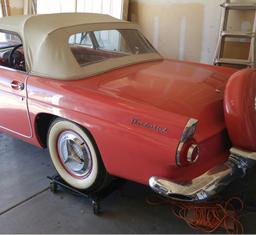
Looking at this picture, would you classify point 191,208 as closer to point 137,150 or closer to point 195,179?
point 195,179

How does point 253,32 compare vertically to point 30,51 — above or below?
above

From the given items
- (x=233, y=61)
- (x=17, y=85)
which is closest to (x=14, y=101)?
(x=17, y=85)

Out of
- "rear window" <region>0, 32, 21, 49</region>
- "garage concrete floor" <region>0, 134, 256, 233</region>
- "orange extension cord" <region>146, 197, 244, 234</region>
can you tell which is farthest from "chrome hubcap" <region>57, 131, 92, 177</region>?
"rear window" <region>0, 32, 21, 49</region>

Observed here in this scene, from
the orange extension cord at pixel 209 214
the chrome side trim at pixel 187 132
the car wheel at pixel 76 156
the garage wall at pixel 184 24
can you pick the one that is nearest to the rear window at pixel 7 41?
the car wheel at pixel 76 156

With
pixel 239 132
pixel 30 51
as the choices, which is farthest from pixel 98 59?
pixel 239 132

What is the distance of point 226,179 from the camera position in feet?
6.46

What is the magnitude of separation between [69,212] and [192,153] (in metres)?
1.10

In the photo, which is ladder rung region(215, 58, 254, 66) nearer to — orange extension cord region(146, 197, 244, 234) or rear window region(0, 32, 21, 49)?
orange extension cord region(146, 197, 244, 234)

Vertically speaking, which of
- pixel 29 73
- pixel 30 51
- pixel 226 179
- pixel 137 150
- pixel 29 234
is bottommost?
pixel 29 234

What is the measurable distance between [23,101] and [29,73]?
0.23 m

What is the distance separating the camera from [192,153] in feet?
6.06

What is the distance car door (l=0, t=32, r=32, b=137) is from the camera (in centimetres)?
261

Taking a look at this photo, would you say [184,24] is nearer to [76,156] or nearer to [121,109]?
[76,156]

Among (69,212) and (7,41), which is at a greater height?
(7,41)
